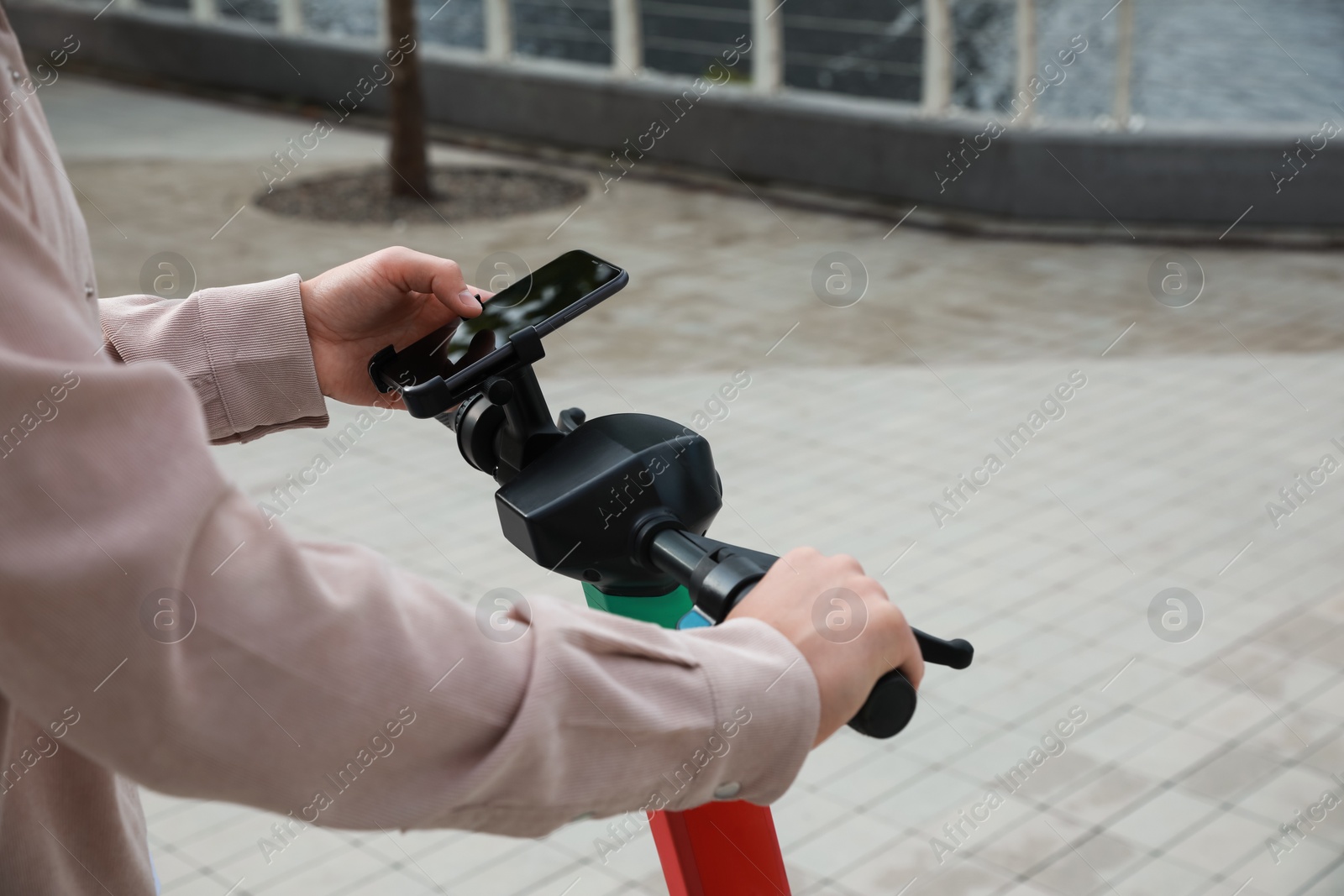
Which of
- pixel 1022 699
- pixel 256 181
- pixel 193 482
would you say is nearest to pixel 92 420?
pixel 193 482

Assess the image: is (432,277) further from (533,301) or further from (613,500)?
(613,500)

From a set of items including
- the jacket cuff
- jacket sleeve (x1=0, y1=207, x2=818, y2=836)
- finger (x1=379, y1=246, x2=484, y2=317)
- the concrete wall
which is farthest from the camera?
the concrete wall

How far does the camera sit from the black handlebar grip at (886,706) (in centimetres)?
107

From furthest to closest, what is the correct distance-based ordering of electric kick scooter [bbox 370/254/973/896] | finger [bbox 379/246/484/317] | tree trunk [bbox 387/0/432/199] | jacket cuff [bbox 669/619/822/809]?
tree trunk [bbox 387/0/432/199] < finger [bbox 379/246/484/317] < electric kick scooter [bbox 370/254/973/896] < jacket cuff [bbox 669/619/822/809]

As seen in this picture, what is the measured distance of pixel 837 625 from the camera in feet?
3.49

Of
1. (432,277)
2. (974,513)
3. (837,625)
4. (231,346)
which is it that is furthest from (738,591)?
(974,513)

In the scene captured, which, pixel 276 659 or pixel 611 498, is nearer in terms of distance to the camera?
pixel 276 659

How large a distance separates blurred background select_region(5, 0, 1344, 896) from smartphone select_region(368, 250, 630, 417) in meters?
1.99

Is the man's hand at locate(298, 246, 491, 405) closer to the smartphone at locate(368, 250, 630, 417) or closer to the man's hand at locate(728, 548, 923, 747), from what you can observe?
the smartphone at locate(368, 250, 630, 417)

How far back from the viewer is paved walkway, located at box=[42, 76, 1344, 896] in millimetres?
3180

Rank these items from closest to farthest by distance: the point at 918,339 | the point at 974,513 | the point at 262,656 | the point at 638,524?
1. the point at 262,656
2. the point at 638,524
3. the point at 974,513
4. the point at 918,339

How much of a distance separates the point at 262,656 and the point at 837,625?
0.42m

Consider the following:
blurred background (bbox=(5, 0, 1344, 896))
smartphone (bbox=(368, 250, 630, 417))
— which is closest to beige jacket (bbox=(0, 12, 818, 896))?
smartphone (bbox=(368, 250, 630, 417))

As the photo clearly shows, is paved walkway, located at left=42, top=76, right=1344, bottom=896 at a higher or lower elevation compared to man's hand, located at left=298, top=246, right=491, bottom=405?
lower
